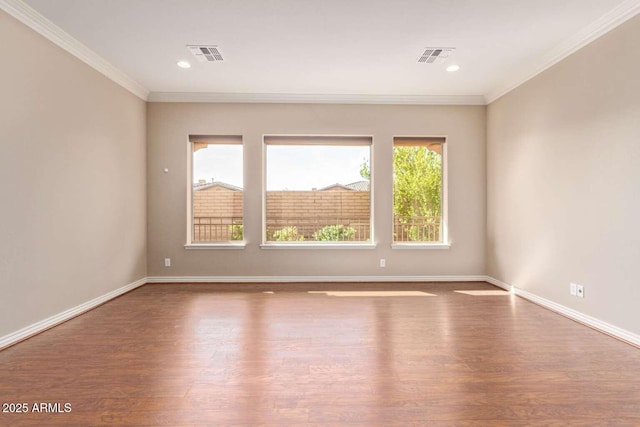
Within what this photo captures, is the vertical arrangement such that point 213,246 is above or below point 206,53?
below

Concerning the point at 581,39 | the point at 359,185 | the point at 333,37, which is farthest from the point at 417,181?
the point at 333,37

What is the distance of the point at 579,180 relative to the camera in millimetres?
3131

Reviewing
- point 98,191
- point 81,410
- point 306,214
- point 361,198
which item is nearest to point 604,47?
point 361,198

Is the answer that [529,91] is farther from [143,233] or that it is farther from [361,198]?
[143,233]

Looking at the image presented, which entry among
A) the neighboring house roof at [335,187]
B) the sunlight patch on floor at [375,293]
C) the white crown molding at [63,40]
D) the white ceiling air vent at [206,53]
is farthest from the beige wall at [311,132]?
the white ceiling air vent at [206,53]

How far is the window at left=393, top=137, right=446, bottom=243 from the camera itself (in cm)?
496

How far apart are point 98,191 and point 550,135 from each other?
5.25m

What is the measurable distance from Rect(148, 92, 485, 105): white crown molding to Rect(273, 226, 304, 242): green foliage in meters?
1.98

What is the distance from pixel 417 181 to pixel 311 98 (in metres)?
2.10

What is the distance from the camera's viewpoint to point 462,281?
483cm

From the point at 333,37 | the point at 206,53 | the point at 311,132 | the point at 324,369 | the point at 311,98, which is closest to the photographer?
the point at 324,369

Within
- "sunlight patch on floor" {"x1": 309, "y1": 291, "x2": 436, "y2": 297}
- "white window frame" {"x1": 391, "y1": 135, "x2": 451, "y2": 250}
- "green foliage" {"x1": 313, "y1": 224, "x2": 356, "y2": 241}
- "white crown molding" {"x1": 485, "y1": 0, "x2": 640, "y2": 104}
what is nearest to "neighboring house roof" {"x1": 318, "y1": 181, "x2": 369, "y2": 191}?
"white window frame" {"x1": 391, "y1": 135, "x2": 451, "y2": 250}

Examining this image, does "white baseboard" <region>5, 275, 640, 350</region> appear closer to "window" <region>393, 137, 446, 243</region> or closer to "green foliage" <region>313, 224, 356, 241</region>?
"green foliage" <region>313, 224, 356, 241</region>

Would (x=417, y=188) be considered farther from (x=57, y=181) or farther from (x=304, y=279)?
(x=57, y=181)
